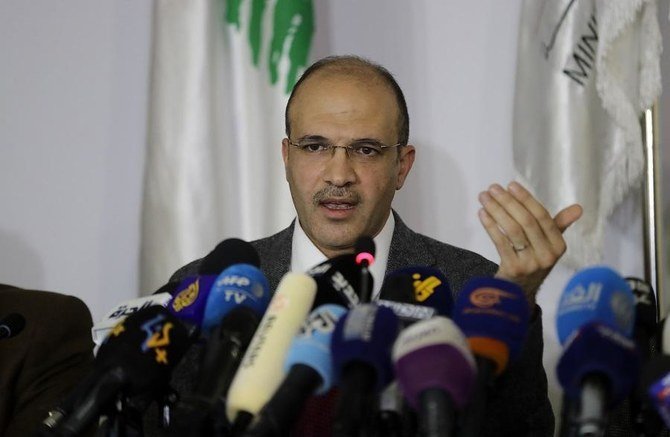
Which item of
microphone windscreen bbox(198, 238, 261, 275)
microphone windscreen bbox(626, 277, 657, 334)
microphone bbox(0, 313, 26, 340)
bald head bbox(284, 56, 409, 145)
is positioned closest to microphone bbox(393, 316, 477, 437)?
microphone windscreen bbox(626, 277, 657, 334)

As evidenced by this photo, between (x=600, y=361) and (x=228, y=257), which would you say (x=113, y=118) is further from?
(x=600, y=361)

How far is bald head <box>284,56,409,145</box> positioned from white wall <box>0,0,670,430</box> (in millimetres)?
863

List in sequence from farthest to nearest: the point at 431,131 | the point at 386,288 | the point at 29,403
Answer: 1. the point at 431,131
2. the point at 29,403
3. the point at 386,288

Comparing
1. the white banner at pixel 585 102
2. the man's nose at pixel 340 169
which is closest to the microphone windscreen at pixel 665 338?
the man's nose at pixel 340 169

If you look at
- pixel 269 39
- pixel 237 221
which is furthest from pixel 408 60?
pixel 237 221

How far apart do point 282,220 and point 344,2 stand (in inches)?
34.1

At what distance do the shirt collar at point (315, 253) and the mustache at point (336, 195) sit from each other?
5.6 inches

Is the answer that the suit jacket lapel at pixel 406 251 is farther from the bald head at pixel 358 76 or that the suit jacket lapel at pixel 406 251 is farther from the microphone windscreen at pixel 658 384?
the microphone windscreen at pixel 658 384

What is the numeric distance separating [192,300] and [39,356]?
1.29m

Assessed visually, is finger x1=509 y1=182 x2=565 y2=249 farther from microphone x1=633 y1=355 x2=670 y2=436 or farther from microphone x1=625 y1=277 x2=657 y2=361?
microphone x1=633 y1=355 x2=670 y2=436

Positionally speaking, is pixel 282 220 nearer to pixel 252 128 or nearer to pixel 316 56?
pixel 252 128

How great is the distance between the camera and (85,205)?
3727 millimetres

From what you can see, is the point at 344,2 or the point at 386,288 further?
the point at 344,2

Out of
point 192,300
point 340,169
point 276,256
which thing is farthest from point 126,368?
point 276,256
